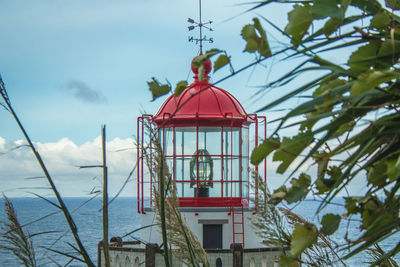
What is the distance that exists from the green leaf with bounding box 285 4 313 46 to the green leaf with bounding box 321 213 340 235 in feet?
1.40

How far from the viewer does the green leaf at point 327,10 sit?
1.17m

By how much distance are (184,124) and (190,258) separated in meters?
6.19

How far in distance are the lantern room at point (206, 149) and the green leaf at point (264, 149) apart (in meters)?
6.18

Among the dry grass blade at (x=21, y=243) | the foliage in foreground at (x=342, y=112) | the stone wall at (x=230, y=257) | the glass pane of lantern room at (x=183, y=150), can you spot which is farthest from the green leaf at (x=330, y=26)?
the glass pane of lantern room at (x=183, y=150)

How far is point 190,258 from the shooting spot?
1.54m

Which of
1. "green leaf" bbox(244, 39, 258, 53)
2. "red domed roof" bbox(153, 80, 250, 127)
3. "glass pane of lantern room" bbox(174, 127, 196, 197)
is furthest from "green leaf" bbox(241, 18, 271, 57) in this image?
"glass pane of lantern room" bbox(174, 127, 196, 197)

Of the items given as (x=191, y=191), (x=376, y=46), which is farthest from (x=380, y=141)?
(x=191, y=191)

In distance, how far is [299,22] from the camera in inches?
48.1

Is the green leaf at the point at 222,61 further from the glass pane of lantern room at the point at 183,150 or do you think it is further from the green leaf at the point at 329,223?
the glass pane of lantern room at the point at 183,150

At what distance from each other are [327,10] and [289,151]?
34cm

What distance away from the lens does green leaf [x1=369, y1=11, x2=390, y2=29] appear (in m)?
1.23

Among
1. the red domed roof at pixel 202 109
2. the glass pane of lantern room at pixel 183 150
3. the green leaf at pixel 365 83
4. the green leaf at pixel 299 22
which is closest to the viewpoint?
the green leaf at pixel 365 83

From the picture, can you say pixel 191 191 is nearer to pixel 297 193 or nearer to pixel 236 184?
pixel 236 184

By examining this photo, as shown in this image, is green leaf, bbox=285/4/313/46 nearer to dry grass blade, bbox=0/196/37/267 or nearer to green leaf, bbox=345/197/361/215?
green leaf, bbox=345/197/361/215
